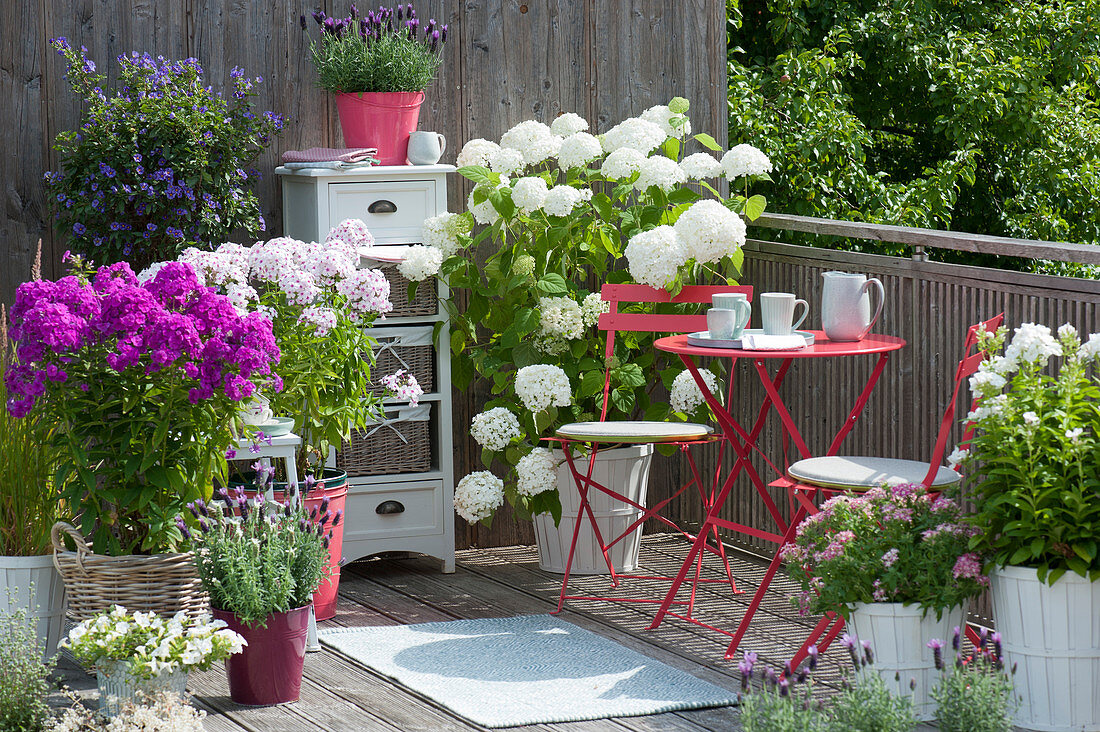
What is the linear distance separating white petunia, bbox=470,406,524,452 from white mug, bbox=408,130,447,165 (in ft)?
2.88

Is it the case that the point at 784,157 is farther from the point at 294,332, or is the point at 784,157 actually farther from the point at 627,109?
the point at 294,332

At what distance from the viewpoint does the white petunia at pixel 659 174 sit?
15.5ft

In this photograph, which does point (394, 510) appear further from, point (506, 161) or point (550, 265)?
point (506, 161)

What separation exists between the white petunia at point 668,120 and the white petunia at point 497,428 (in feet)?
3.77

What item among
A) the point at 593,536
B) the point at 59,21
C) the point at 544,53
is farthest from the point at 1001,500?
the point at 59,21

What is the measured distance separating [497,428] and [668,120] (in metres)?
1.26

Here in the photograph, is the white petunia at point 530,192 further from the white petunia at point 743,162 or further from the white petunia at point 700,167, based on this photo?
the white petunia at point 743,162

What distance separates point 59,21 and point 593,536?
96.4 inches

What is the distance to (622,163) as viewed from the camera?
4699mm

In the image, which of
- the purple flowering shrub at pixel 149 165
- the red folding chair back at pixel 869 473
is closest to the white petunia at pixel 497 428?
the purple flowering shrub at pixel 149 165

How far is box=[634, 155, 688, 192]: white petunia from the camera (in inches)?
186

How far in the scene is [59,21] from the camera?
15.0 feet

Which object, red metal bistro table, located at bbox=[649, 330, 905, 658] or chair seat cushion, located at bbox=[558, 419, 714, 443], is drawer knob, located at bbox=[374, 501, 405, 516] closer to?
chair seat cushion, located at bbox=[558, 419, 714, 443]

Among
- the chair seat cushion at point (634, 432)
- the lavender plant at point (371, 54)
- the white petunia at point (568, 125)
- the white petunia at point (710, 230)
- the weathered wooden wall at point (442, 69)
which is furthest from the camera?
the white petunia at point (568, 125)
